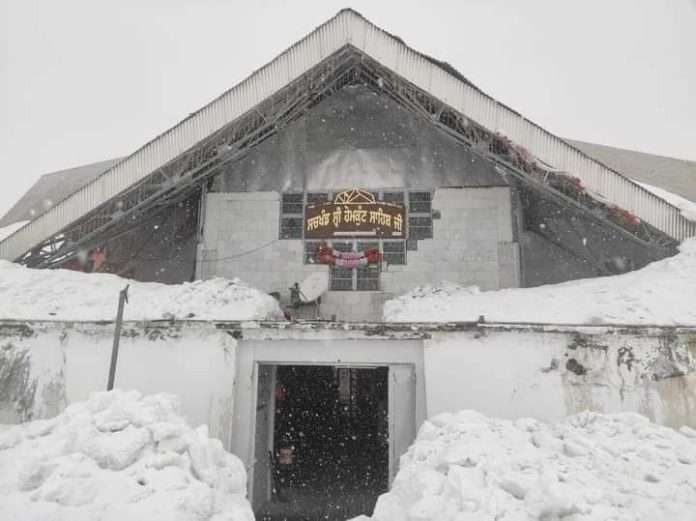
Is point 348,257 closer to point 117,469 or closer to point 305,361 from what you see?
point 305,361

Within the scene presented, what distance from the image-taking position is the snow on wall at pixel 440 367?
7.63 metres

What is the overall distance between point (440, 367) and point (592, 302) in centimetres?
366

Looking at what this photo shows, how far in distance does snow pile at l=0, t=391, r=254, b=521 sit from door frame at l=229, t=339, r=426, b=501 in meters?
2.42

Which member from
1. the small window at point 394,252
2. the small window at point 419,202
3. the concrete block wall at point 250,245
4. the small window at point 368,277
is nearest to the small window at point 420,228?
the small window at point 419,202

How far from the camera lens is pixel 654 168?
2075 cm

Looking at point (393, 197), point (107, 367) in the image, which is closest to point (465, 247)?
point (393, 197)

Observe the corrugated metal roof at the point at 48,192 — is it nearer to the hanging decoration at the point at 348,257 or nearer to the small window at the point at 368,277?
the hanging decoration at the point at 348,257

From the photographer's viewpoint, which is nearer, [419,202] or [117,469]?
[117,469]

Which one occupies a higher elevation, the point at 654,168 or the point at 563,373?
the point at 654,168

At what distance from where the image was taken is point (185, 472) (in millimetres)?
5012

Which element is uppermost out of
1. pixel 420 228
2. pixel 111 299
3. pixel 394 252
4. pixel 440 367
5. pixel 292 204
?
pixel 292 204

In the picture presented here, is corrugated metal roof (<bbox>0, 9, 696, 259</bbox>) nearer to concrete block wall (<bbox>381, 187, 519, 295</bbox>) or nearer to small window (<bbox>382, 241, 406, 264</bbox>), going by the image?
concrete block wall (<bbox>381, 187, 519, 295</bbox>)

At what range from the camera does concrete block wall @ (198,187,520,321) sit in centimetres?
1316

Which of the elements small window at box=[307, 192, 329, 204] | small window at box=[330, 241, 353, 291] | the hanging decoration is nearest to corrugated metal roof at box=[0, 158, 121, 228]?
small window at box=[307, 192, 329, 204]
